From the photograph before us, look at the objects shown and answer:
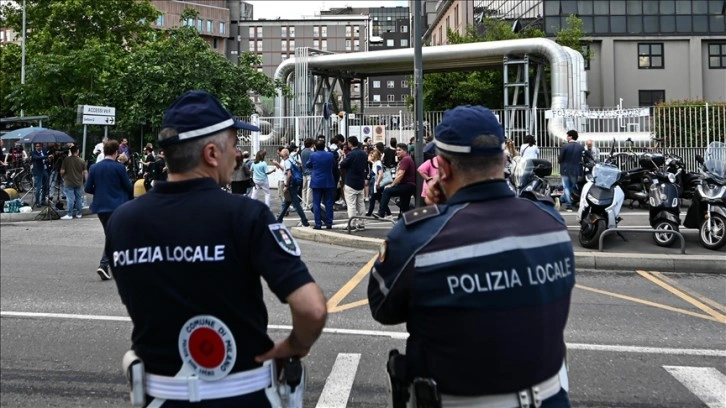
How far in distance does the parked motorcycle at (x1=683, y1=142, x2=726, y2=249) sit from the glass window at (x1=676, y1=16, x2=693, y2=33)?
109ft

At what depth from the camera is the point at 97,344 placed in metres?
6.17

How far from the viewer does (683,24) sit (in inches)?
1591

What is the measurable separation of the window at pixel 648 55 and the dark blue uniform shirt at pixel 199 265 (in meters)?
42.9

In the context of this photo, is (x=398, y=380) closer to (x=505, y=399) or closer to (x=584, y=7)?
(x=505, y=399)

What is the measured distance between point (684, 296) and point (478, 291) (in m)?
7.00

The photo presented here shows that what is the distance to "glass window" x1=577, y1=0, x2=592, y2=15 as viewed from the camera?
40281mm

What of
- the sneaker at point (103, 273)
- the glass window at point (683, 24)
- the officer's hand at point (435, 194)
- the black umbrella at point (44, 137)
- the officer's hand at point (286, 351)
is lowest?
the sneaker at point (103, 273)

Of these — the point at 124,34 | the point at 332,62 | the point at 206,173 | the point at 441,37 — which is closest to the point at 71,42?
the point at 124,34

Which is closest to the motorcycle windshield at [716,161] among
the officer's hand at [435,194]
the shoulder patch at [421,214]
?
the officer's hand at [435,194]

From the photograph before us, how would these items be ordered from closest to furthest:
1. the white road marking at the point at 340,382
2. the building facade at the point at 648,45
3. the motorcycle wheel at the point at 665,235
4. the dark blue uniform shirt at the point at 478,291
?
1. the dark blue uniform shirt at the point at 478,291
2. the white road marking at the point at 340,382
3. the motorcycle wheel at the point at 665,235
4. the building facade at the point at 648,45

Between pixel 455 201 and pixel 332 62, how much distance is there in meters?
28.5

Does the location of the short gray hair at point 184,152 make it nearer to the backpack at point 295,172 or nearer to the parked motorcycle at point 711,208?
the parked motorcycle at point 711,208

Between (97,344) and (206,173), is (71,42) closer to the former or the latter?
(97,344)

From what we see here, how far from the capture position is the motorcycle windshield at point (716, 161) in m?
11.0
